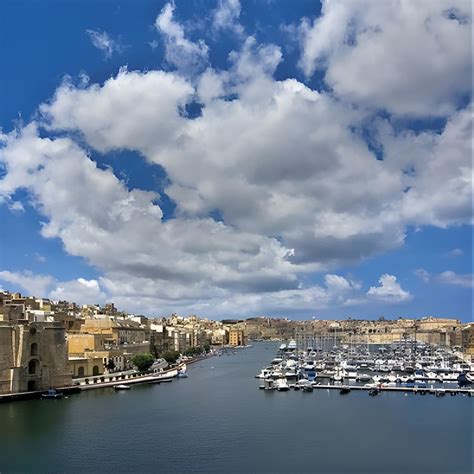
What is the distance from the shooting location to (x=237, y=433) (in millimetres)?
23266

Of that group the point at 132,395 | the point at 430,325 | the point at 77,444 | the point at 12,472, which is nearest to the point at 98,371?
the point at 132,395

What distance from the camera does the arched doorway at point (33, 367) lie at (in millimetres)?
31600

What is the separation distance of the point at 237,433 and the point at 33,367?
1378 cm

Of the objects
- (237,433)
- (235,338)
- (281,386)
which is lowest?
(237,433)

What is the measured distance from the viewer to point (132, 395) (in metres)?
33.1

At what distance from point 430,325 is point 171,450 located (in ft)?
422

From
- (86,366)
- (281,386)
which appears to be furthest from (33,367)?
(281,386)

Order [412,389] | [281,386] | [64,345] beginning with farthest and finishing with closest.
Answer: [281,386] < [412,389] < [64,345]

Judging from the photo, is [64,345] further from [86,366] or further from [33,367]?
[86,366]

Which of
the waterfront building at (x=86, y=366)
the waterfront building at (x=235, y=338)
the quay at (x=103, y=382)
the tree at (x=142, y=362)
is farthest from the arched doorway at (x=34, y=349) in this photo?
the waterfront building at (x=235, y=338)

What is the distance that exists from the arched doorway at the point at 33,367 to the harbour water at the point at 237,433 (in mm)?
2570

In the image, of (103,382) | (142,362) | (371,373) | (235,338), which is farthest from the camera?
(235,338)

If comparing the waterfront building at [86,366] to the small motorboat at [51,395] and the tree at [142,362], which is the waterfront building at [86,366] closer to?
the tree at [142,362]

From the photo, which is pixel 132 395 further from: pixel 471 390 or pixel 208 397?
pixel 471 390
